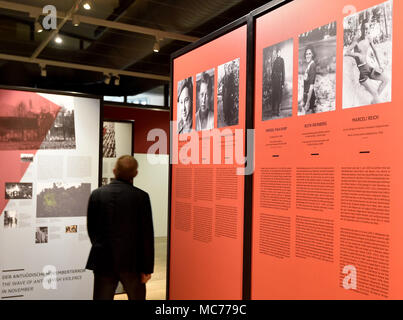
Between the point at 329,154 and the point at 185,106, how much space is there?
1.62 meters

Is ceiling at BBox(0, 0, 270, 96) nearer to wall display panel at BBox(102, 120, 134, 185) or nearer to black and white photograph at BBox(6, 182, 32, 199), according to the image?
wall display panel at BBox(102, 120, 134, 185)

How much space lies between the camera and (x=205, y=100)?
3.05 meters

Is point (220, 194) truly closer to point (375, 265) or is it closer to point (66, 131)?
point (375, 265)

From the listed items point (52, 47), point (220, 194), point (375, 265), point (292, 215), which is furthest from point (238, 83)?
point (52, 47)

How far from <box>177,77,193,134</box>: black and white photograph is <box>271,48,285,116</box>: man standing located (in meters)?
1.01

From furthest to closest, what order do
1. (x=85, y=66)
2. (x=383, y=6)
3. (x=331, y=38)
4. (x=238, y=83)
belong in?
(x=85, y=66), (x=238, y=83), (x=331, y=38), (x=383, y=6)


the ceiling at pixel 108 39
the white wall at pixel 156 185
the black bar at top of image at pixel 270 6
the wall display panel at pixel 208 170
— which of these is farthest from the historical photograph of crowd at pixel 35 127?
the white wall at pixel 156 185

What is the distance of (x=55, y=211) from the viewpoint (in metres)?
4.42

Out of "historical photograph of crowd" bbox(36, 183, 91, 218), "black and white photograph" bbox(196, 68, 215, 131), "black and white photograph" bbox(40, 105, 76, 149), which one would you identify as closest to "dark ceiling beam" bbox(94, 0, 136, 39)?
"black and white photograph" bbox(40, 105, 76, 149)

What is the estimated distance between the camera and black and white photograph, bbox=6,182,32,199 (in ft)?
13.9

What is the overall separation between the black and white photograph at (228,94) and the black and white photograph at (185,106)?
409mm

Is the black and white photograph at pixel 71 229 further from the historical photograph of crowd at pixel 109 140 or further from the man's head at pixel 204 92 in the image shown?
the man's head at pixel 204 92

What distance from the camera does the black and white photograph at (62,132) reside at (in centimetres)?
438

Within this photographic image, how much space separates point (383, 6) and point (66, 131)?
3622mm
